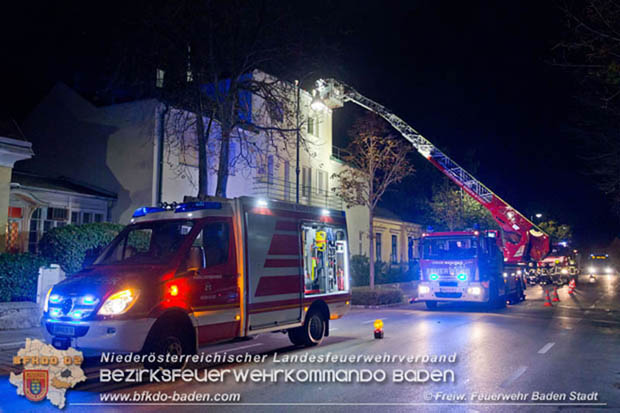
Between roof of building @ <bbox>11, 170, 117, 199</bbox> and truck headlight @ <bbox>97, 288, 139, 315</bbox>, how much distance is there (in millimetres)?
13860

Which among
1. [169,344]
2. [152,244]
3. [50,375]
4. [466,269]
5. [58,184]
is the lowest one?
[50,375]

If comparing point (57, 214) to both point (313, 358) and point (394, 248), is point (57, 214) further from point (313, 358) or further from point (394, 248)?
point (394, 248)

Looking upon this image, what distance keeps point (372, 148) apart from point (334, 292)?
13011mm

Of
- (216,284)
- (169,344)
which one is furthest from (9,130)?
(169,344)

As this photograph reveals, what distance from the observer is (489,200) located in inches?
1088

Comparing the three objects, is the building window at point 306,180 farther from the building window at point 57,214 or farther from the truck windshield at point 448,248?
the building window at point 57,214

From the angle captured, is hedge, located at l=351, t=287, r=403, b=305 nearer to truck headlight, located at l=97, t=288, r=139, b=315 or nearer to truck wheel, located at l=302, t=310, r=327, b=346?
truck wheel, located at l=302, t=310, r=327, b=346

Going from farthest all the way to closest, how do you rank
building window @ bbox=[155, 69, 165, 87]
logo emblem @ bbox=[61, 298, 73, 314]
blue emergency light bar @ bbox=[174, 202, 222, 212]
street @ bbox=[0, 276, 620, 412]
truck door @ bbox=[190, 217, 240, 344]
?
building window @ bbox=[155, 69, 165, 87], blue emergency light bar @ bbox=[174, 202, 222, 212], truck door @ bbox=[190, 217, 240, 344], logo emblem @ bbox=[61, 298, 73, 314], street @ bbox=[0, 276, 620, 412]

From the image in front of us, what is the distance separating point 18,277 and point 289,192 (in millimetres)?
16796

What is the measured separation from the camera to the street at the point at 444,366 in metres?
6.61

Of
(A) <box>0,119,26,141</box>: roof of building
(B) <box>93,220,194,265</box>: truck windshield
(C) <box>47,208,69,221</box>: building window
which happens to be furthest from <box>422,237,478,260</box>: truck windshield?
(A) <box>0,119,26,141</box>: roof of building

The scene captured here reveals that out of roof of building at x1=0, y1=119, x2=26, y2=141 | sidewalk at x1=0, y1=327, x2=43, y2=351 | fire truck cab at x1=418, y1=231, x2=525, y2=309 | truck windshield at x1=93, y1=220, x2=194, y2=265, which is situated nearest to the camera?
truck windshield at x1=93, y1=220, x2=194, y2=265

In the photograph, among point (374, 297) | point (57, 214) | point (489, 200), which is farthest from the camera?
point (489, 200)

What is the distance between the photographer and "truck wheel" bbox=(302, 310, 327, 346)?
35.4 feet
